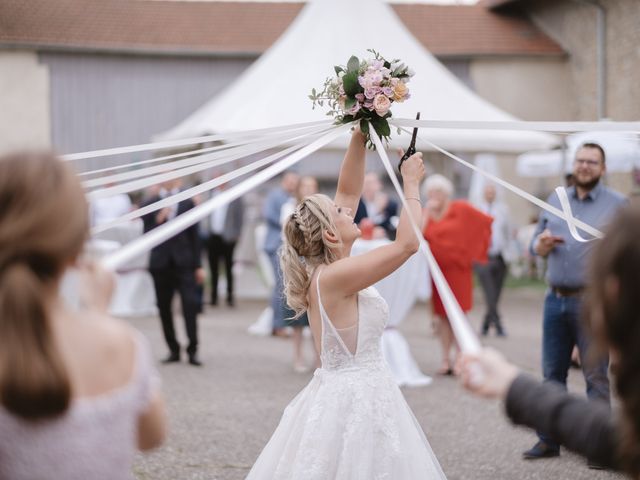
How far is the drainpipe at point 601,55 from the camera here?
2069cm

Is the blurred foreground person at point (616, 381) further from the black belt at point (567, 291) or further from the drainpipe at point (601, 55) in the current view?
the drainpipe at point (601, 55)

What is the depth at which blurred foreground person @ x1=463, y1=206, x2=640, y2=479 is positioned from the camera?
1903mm

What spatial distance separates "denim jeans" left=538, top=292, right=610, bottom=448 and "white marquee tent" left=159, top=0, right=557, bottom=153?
706cm

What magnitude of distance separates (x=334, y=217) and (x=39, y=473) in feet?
6.95

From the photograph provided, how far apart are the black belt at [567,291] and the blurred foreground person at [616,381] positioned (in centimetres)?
325

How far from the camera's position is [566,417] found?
2238 millimetres

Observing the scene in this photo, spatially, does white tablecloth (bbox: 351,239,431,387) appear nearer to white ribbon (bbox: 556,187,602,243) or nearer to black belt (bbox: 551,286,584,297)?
black belt (bbox: 551,286,584,297)

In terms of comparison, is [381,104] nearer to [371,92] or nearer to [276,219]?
[371,92]

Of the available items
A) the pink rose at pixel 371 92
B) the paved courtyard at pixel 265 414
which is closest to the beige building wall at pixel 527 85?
the paved courtyard at pixel 265 414

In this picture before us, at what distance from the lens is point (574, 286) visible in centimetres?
542

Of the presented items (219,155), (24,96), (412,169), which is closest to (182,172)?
(219,155)

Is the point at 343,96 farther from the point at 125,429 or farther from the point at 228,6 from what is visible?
the point at 228,6

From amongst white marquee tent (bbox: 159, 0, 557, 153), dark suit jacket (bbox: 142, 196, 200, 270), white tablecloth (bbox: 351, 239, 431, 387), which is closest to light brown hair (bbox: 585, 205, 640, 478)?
white tablecloth (bbox: 351, 239, 431, 387)

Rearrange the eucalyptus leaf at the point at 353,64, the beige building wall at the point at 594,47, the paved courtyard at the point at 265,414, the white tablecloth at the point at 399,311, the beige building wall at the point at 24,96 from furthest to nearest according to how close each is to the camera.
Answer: the beige building wall at the point at 24,96 < the beige building wall at the point at 594,47 < the white tablecloth at the point at 399,311 < the paved courtyard at the point at 265,414 < the eucalyptus leaf at the point at 353,64
